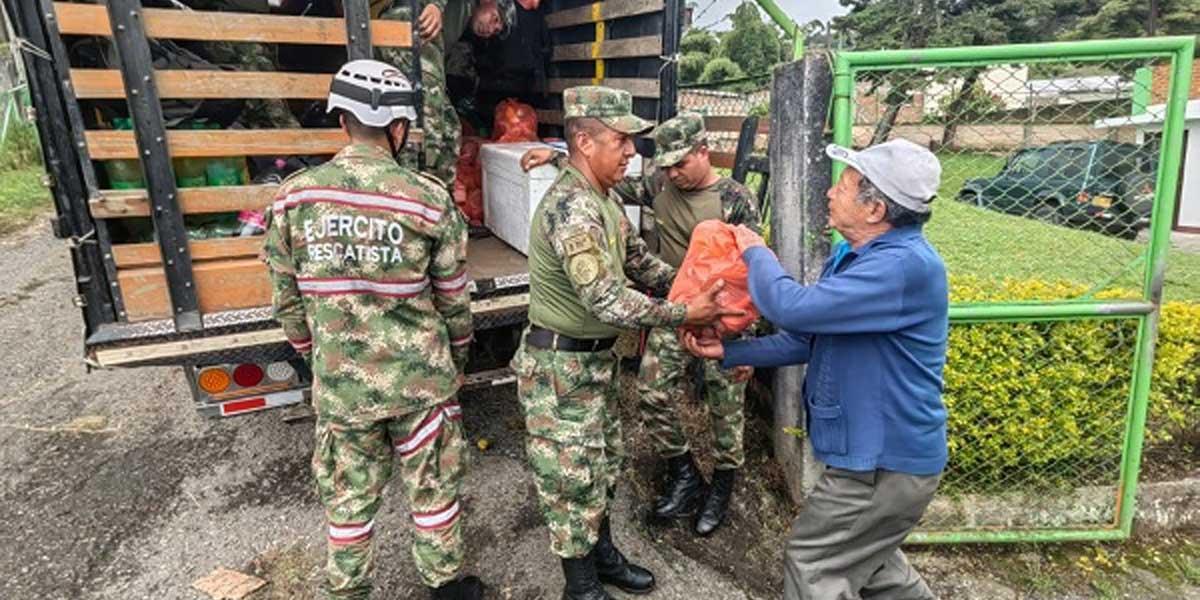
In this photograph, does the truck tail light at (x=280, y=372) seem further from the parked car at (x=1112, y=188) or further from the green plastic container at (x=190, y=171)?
the parked car at (x=1112, y=188)

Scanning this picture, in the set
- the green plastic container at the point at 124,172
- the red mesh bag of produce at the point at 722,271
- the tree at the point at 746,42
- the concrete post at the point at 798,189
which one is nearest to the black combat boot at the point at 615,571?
the concrete post at the point at 798,189

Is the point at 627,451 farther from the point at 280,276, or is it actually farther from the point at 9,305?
the point at 9,305

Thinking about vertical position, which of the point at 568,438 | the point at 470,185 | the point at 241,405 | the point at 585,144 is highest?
the point at 585,144

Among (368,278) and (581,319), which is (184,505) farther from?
(581,319)

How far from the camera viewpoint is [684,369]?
3.20 metres

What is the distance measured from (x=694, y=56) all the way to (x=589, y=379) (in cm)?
2606

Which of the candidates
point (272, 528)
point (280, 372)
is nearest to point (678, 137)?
point (280, 372)

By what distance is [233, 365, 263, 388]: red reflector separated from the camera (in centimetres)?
288

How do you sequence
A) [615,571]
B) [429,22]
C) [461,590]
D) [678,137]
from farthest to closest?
[429,22]
[678,137]
[615,571]
[461,590]

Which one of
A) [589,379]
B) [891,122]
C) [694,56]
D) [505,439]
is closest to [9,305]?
[505,439]

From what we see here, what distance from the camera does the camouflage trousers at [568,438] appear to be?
248 cm

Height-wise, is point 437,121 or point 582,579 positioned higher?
point 437,121

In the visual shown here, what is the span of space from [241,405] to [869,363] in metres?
2.41

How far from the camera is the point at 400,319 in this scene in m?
2.29
